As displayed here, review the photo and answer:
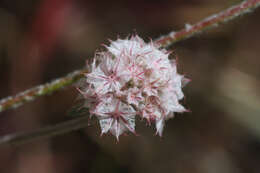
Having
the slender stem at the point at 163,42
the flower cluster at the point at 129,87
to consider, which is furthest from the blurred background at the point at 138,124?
the flower cluster at the point at 129,87

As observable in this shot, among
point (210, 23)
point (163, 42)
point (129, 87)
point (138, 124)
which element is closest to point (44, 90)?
point (129, 87)

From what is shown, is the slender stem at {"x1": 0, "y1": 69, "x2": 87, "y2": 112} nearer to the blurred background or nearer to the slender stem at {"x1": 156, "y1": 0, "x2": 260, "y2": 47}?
the slender stem at {"x1": 156, "y1": 0, "x2": 260, "y2": 47}

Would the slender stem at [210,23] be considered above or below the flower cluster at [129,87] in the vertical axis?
above

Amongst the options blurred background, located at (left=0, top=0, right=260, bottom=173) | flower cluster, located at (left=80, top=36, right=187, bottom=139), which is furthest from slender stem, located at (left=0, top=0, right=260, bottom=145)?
blurred background, located at (left=0, top=0, right=260, bottom=173)

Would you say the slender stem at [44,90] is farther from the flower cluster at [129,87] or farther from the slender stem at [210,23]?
the slender stem at [210,23]

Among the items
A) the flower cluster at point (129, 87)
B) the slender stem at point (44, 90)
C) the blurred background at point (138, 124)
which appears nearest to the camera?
the flower cluster at point (129, 87)

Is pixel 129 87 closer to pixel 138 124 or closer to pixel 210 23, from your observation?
pixel 210 23
